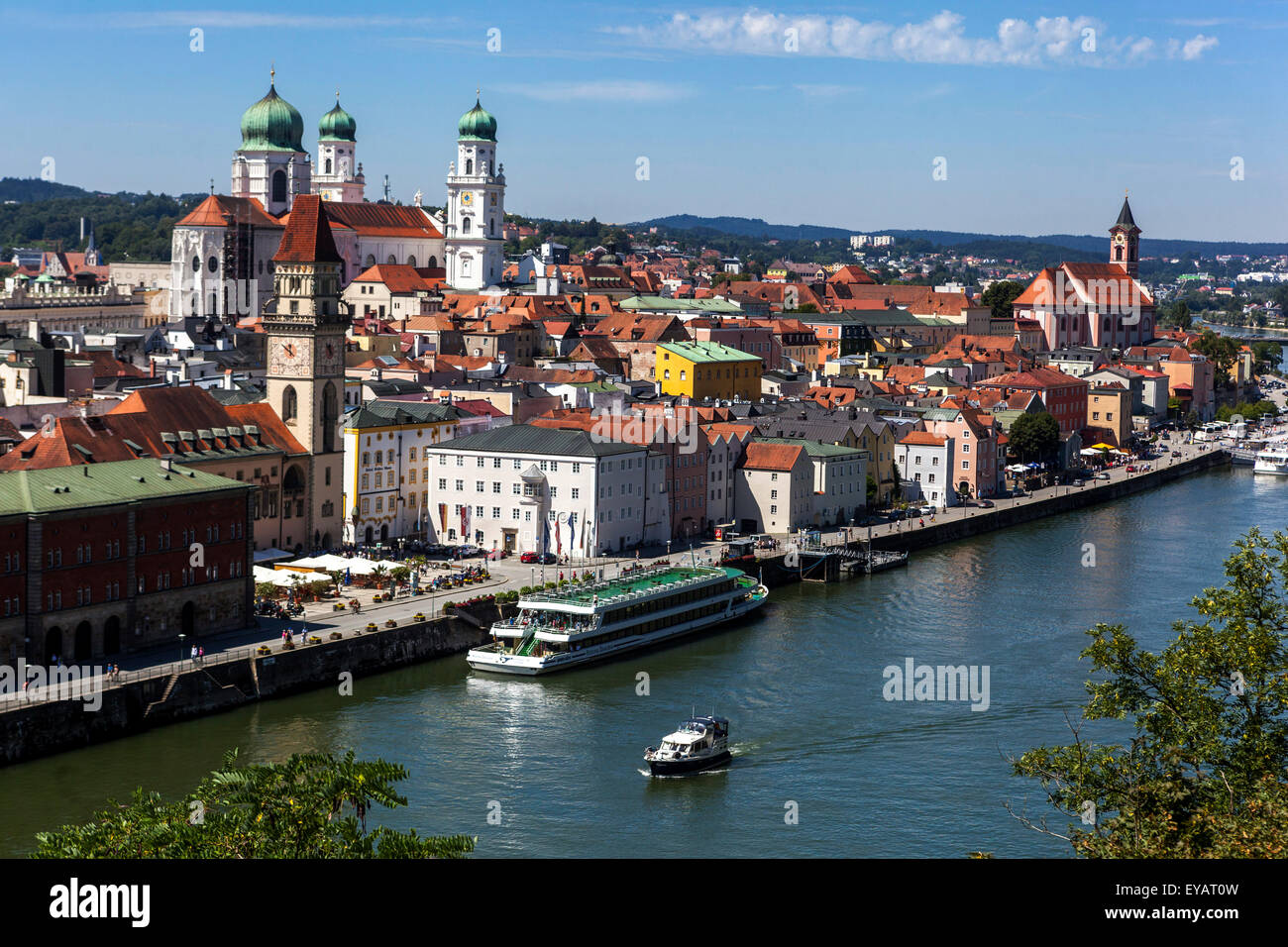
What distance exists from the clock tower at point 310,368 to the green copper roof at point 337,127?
4054 cm

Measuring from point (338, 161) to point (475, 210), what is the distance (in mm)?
6999

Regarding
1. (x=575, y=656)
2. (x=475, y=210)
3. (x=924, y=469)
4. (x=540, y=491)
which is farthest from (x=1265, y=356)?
(x=575, y=656)

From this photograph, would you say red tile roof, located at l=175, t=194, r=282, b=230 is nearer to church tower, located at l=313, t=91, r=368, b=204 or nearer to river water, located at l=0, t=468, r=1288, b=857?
church tower, located at l=313, t=91, r=368, b=204

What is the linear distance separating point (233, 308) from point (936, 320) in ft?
92.2

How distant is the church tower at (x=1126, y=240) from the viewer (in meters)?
87.0

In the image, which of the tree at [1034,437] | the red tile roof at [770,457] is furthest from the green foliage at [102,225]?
the red tile roof at [770,457]

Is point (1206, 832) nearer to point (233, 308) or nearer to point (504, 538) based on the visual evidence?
point (504, 538)

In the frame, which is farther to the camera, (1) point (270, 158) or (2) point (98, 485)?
(1) point (270, 158)

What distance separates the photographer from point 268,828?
31.2 ft

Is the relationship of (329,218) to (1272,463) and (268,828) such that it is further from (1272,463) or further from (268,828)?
(268,828)

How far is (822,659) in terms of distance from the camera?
79.7 ft

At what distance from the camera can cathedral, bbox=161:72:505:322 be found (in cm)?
5834

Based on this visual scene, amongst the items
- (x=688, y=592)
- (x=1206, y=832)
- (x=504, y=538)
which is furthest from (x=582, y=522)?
(x=1206, y=832)

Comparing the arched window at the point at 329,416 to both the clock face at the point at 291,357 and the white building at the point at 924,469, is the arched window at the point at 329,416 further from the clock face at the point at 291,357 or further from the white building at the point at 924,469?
the white building at the point at 924,469
